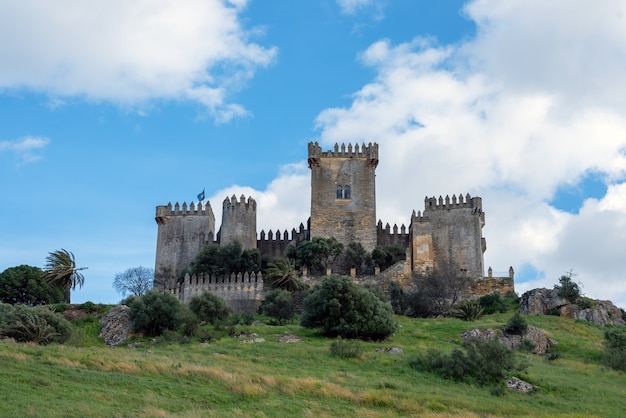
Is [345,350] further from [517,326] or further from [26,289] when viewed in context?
[26,289]

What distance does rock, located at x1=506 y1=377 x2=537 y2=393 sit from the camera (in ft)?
101

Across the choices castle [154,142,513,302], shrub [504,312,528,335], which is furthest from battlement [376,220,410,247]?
shrub [504,312,528,335]

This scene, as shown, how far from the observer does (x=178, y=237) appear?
214 feet

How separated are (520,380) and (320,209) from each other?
34.7 m

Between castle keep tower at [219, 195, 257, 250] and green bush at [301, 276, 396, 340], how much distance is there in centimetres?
2139

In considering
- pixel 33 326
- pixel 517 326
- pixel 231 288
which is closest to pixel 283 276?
pixel 231 288

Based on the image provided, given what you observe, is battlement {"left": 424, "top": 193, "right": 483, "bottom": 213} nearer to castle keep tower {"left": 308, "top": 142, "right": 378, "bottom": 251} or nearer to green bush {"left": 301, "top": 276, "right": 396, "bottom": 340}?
castle keep tower {"left": 308, "top": 142, "right": 378, "bottom": 251}

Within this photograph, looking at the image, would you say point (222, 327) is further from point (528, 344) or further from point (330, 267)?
point (330, 267)

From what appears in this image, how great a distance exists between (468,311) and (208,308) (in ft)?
53.0

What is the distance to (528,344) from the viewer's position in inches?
1630

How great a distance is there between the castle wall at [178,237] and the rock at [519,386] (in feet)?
118

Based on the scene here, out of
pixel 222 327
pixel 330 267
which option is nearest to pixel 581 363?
pixel 222 327

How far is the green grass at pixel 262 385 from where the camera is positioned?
23.2 metres

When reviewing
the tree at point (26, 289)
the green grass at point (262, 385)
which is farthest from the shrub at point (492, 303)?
the tree at point (26, 289)
